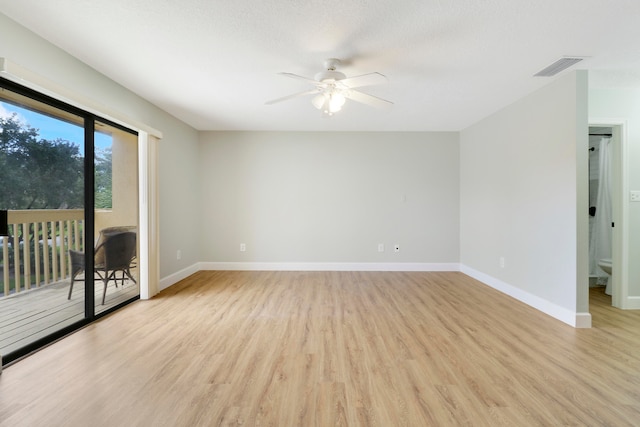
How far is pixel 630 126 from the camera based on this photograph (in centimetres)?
293

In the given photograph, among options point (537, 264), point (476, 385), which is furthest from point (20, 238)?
point (537, 264)

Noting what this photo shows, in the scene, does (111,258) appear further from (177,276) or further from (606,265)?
(606,265)

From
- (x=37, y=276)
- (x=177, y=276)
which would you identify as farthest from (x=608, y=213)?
(x=37, y=276)

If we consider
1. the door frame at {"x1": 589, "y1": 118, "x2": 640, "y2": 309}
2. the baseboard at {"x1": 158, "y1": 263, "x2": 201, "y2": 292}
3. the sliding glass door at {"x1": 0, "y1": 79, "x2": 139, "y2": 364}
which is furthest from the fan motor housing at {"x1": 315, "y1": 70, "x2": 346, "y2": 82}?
the baseboard at {"x1": 158, "y1": 263, "x2": 201, "y2": 292}

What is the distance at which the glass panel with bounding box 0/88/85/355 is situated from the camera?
2031 millimetres

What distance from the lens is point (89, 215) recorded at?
8.46 ft

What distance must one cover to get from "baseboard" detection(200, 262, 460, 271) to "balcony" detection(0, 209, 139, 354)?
7.17 ft

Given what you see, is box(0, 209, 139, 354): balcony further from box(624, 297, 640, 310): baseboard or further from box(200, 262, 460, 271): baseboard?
box(624, 297, 640, 310): baseboard

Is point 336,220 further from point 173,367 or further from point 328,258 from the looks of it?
point 173,367

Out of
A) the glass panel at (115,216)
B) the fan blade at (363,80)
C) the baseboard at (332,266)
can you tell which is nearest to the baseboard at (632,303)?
the baseboard at (332,266)

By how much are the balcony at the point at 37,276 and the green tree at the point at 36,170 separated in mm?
95

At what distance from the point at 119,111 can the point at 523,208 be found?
4.58 m

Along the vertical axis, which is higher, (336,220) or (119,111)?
(119,111)

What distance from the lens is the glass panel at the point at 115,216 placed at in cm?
285
